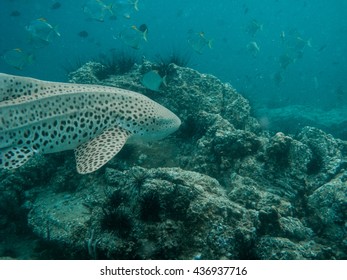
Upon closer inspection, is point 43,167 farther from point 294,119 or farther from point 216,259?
point 294,119

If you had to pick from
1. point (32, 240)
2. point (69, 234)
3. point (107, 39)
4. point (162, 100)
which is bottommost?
point (32, 240)

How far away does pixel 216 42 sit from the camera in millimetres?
114250

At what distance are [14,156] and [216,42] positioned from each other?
119m

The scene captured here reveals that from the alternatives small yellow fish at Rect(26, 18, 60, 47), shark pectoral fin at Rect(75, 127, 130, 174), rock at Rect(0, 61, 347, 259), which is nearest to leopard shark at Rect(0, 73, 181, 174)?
shark pectoral fin at Rect(75, 127, 130, 174)

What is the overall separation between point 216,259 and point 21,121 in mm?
3961

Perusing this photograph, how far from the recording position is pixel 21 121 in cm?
480

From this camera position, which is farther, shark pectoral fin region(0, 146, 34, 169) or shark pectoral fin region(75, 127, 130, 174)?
shark pectoral fin region(0, 146, 34, 169)

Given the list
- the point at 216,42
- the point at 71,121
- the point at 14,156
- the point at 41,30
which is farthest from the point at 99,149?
the point at 216,42

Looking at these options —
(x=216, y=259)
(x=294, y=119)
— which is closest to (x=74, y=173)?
(x=216, y=259)

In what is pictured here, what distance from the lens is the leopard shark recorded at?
4.75 m

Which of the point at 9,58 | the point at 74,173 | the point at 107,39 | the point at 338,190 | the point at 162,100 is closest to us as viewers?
the point at 338,190

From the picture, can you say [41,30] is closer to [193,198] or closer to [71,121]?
[71,121]

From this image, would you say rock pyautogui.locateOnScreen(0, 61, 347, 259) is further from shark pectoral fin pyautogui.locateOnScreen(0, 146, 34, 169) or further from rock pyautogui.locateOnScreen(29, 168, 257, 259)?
shark pectoral fin pyautogui.locateOnScreen(0, 146, 34, 169)

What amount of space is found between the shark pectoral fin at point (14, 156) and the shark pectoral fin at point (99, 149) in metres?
0.84
